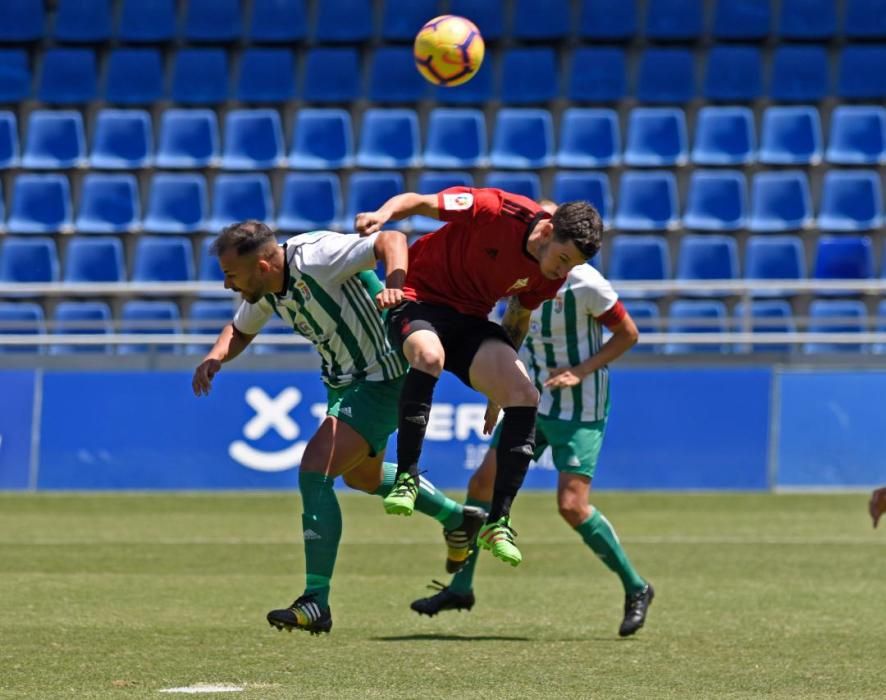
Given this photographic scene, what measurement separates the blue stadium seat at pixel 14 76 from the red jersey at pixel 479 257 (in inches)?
589

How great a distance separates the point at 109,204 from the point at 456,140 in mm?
4312

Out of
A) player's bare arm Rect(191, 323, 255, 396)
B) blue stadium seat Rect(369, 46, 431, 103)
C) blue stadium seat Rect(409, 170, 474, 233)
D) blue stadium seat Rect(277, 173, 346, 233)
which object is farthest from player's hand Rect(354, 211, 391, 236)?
blue stadium seat Rect(369, 46, 431, 103)

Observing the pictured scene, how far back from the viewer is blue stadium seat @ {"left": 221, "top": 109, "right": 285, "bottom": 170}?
20.8 m

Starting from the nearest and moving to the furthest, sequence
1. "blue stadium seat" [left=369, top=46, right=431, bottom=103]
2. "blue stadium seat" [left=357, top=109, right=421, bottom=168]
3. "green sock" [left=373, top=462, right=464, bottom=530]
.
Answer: "green sock" [left=373, top=462, right=464, bottom=530] → "blue stadium seat" [left=357, top=109, right=421, bottom=168] → "blue stadium seat" [left=369, top=46, right=431, bottom=103]

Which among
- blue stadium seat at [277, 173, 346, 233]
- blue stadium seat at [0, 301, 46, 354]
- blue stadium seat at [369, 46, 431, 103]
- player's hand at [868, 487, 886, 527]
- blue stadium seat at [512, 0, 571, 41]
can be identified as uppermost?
blue stadium seat at [512, 0, 571, 41]

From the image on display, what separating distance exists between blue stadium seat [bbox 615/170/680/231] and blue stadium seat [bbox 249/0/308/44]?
486 cm

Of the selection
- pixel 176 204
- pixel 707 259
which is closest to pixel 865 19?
pixel 707 259

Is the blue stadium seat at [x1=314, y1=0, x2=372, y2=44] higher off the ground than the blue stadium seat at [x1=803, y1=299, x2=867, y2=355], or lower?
higher

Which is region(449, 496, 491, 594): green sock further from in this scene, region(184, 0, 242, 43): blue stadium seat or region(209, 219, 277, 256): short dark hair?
region(184, 0, 242, 43): blue stadium seat

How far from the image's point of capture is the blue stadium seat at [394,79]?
21.5 meters

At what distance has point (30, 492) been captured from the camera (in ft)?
55.5

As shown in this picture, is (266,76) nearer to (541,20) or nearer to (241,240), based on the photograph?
(541,20)

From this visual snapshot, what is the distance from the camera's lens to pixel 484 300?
784 centimetres

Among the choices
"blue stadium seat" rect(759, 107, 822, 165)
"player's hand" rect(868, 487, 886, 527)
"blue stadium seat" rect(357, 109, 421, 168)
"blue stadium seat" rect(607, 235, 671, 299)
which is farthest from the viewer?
"blue stadium seat" rect(759, 107, 822, 165)
